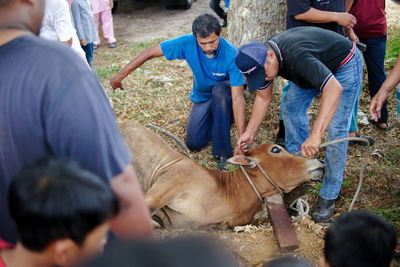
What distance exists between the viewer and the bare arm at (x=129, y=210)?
1.46 m

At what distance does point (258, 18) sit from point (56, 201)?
16.3 ft

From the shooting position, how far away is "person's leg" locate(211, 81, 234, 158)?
16.5ft

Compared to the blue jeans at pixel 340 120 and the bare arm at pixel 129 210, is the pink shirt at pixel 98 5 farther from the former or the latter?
the bare arm at pixel 129 210

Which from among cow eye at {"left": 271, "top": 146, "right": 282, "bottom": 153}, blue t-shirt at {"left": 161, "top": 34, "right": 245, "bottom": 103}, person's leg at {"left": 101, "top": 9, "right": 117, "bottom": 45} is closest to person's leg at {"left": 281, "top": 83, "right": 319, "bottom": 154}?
cow eye at {"left": 271, "top": 146, "right": 282, "bottom": 153}

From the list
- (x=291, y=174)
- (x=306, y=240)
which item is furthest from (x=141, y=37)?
(x=306, y=240)

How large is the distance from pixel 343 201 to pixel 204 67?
249cm

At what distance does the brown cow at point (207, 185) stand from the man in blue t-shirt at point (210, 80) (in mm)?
811

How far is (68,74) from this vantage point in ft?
4.35

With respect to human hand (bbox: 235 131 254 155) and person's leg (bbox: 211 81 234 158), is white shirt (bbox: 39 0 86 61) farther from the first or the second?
human hand (bbox: 235 131 254 155)

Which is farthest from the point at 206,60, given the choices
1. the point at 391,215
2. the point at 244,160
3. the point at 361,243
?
the point at 361,243

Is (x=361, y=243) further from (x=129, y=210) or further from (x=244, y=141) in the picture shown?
(x=244, y=141)

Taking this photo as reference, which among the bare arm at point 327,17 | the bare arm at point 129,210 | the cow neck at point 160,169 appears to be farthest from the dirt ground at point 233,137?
the bare arm at point 327,17

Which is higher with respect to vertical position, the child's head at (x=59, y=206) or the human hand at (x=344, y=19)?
the child's head at (x=59, y=206)

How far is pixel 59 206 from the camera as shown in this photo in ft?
3.96
